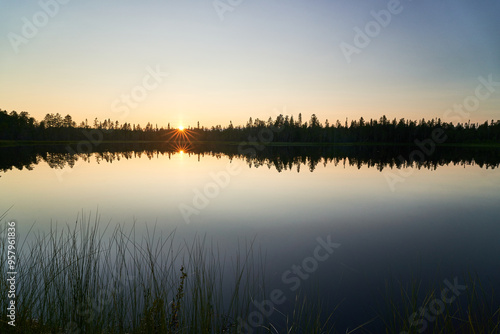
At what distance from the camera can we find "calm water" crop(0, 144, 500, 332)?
7336 millimetres

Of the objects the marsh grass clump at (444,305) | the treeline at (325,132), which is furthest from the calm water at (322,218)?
the treeline at (325,132)

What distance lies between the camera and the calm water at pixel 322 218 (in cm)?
734

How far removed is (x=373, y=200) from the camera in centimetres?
1656

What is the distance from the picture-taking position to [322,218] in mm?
12820

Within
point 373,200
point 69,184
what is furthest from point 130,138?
point 373,200

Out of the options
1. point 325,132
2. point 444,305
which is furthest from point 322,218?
point 325,132

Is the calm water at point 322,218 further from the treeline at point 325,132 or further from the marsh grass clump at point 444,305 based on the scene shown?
the treeline at point 325,132

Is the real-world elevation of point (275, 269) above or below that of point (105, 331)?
below

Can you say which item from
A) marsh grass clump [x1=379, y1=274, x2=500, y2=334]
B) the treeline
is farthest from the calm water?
the treeline

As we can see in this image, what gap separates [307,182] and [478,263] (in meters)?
14.8

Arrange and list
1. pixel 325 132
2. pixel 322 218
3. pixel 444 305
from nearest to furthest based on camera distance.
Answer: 1. pixel 444 305
2. pixel 322 218
3. pixel 325 132

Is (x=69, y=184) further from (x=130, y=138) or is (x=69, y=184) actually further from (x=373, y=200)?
(x=130, y=138)

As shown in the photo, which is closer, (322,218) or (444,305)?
(444,305)

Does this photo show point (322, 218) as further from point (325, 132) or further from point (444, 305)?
point (325, 132)
